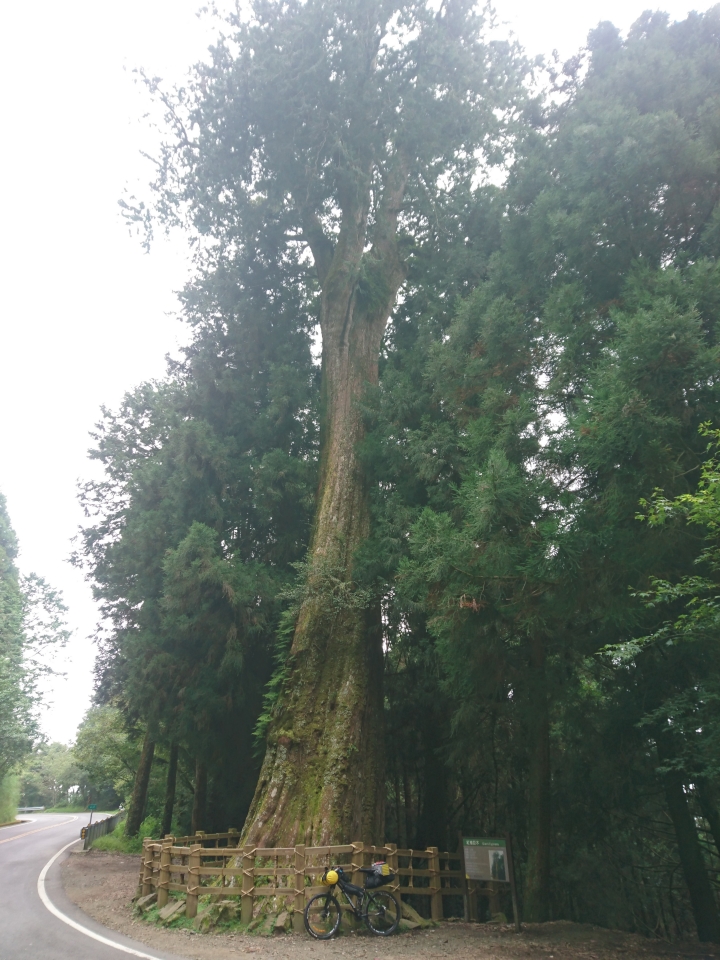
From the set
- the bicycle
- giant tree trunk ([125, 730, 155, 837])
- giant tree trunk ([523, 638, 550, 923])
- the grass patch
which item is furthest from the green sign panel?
the grass patch

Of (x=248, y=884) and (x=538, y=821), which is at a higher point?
(x=538, y=821)

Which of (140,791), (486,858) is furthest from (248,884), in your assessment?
(140,791)

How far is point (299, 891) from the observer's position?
7.32 meters

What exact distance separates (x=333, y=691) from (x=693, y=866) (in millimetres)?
6459

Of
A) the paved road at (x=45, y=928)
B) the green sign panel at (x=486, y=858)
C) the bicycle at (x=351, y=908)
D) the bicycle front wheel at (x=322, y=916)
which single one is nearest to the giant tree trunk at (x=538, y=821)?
the green sign panel at (x=486, y=858)

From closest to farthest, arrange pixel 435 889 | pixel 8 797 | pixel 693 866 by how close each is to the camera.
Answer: pixel 435 889 → pixel 693 866 → pixel 8 797

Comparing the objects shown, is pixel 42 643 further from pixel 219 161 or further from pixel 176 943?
pixel 176 943

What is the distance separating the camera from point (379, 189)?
55.5 ft

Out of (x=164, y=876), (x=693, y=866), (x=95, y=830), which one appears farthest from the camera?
(x=95, y=830)

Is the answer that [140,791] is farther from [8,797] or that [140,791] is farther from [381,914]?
[8,797]

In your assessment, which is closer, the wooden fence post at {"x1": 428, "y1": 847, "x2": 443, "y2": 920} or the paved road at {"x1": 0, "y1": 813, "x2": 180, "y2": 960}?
the paved road at {"x1": 0, "y1": 813, "x2": 180, "y2": 960}

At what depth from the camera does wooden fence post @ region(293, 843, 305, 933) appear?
720cm

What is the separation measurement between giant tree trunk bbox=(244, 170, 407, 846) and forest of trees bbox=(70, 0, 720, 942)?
5 centimetres

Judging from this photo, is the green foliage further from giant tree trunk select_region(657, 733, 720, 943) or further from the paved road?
giant tree trunk select_region(657, 733, 720, 943)
